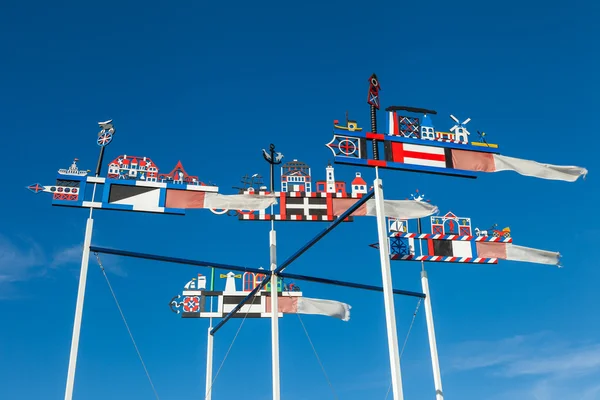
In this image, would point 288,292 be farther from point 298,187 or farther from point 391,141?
point 391,141

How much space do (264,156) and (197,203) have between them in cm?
336

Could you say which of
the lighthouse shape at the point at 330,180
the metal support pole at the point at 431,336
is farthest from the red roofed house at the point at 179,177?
the metal support pole at the point at 431,336

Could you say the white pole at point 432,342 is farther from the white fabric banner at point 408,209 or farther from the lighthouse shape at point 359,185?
the lighthouse shape at point 359,185

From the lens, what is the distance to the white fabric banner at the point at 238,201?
18.8m

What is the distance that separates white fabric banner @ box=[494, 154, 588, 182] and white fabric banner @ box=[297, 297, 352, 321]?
735 cm

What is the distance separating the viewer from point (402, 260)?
808 inches

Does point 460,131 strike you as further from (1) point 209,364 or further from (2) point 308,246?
(1) point 209,364

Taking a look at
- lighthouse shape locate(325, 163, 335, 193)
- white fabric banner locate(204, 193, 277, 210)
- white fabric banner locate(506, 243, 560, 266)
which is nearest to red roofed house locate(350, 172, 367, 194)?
lighthouse shape locate(325, 163, 335, 193)

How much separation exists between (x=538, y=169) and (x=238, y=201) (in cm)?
955

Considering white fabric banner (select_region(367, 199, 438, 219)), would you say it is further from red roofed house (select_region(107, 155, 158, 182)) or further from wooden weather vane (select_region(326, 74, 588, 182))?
red roofed house (select_region(107, 155, 158, 182))

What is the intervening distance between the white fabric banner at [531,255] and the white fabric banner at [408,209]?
3002mm

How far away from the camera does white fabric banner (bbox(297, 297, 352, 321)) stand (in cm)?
2233

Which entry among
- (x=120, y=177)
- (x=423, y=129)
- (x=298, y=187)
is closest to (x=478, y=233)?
(x=423, y=129)

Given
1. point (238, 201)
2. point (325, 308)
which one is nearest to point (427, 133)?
point (238, 201)
